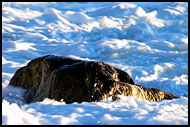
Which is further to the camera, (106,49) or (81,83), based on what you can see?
(106,49)

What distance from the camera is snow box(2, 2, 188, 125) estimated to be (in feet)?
12.1

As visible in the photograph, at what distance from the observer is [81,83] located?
546 cm

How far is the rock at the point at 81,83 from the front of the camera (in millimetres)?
5410

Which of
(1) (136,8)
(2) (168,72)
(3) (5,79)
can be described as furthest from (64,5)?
(3) (5,79)

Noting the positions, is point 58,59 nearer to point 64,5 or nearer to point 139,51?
point 139,51

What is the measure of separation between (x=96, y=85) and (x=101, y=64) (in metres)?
0.53

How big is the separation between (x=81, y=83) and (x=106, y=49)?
962cm

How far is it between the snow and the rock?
52cm

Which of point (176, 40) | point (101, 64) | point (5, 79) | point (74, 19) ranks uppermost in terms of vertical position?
point (74, 19)

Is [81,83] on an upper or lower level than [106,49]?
lower

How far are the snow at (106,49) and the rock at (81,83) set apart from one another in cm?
52

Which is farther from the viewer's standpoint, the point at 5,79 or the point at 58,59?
the point at 5,79

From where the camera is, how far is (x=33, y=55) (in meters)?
14.0

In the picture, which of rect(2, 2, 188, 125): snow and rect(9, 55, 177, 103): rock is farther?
rect(9, 55, 177, 103): rock
